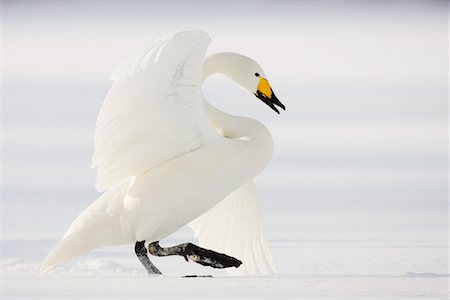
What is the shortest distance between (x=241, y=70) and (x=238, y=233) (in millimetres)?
1496

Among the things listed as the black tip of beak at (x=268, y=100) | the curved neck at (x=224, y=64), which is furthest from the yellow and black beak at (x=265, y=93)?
A: the curved neck at (x=224, y=64)

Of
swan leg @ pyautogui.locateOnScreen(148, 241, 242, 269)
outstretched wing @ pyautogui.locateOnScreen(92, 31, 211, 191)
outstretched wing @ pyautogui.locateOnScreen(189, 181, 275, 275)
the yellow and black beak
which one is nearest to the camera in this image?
outstretched wing @ pyautogui.locateOnScreen(92, 31, 211, 191)

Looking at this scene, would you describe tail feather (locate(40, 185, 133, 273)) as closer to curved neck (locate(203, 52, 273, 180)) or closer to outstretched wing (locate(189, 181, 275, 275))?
curved neck (locate(203, 52, 273, 180))

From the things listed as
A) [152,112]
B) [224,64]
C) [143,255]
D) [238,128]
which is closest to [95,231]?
[143,255]

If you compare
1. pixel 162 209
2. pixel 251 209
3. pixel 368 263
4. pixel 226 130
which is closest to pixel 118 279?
pixel 162 209

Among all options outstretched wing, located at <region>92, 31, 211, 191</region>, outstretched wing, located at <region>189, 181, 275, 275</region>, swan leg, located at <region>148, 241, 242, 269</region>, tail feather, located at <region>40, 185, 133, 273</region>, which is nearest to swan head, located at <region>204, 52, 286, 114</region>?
outstretched wing, located at <region>92, 31, 211, 191</region>

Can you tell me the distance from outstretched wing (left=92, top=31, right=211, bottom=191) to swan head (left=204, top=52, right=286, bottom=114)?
852 mm

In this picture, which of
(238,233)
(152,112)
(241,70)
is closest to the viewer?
(152,112)

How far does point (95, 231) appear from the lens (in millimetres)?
8086

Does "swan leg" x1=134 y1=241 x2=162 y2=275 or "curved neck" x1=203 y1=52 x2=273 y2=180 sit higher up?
"curved neck" x1=203 y1=52 x2=273 y2=180

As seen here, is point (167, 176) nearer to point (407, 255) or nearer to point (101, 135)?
point (101, 135)

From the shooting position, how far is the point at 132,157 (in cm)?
796

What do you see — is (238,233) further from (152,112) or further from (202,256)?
(152,112)

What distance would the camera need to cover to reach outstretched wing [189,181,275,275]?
30.9ft
